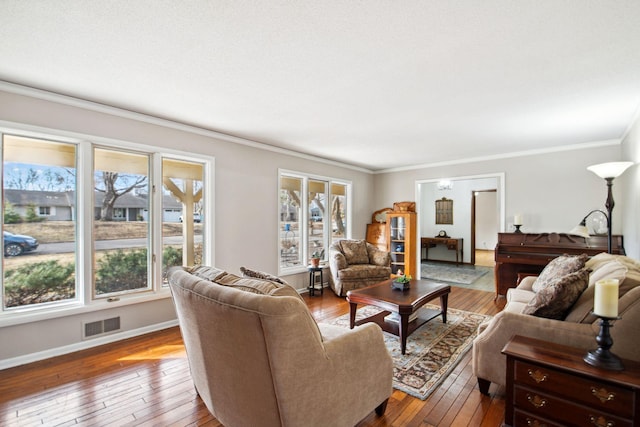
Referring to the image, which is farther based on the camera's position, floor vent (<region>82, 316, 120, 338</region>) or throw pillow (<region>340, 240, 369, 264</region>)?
throw pillow (<region>340, 240, 369, 264</region>)

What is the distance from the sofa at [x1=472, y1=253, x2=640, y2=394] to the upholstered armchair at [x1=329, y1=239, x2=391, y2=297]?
2.63 m

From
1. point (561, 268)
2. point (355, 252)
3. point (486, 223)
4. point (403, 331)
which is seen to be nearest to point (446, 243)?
point (486, 223)

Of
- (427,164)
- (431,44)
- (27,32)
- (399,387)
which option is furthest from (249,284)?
(427,164)

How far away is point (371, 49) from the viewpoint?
6.52ft

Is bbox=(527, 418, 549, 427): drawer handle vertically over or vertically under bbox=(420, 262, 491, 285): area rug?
over

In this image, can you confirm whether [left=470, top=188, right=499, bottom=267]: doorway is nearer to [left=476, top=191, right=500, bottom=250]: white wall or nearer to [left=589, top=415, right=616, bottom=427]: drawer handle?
[left=476, top=191, right=500, bottom=250]: white wall

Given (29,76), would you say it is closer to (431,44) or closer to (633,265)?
(431,44)

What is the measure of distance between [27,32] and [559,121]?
492cm

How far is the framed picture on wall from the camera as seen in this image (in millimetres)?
8438

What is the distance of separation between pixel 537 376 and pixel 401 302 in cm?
132

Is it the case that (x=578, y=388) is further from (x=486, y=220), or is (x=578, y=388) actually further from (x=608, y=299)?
(x=486, y=220)

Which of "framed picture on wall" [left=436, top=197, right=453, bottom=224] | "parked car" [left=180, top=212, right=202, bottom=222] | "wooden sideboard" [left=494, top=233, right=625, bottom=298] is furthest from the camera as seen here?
"framed picture on wall" [left=436, top=197, right=453, bottom=224]

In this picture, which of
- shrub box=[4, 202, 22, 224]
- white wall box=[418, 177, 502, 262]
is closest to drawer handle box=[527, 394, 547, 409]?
shrub box=[4, 202, 22, 224]

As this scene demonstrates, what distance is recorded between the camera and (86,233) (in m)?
2.93
